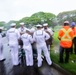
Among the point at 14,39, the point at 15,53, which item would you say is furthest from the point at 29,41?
the point at 15,53

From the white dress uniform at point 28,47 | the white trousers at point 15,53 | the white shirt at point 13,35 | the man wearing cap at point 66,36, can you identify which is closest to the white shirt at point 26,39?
the white dress uniform at point 28,47

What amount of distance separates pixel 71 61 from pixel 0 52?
3.72 metres

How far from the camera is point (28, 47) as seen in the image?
10.4 meters

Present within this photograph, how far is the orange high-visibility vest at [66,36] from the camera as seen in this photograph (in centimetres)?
995

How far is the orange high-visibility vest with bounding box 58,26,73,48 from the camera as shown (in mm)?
9953

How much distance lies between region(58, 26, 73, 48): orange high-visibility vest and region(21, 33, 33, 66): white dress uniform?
4.34 feet

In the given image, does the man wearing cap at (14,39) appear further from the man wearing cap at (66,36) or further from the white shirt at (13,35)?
the man wearing cap at (66,36)

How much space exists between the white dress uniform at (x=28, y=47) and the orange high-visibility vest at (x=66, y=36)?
1323 millimetres

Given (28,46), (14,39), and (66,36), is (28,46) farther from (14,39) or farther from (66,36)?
(66,36)

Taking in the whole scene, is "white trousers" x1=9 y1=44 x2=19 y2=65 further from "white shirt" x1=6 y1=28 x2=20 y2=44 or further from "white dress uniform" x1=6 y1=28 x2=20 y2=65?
"white shirt" x1=6 y1=28 x2=20 y2=44

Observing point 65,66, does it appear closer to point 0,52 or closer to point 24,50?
point 24,50

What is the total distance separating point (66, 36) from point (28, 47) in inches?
67.1

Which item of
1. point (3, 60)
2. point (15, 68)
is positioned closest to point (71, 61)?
point (15, 68)

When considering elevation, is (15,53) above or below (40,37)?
below
